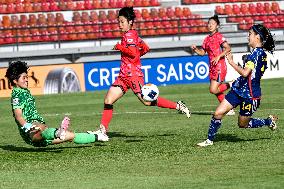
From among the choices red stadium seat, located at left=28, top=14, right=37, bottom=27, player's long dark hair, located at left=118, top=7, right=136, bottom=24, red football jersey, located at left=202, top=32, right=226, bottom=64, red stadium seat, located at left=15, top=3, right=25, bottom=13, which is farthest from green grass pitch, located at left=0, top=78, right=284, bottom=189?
red stadium seat, located at left=15, top=3, right=25, bottom=13

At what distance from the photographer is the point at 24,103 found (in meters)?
13.0

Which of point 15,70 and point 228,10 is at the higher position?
point 228,10

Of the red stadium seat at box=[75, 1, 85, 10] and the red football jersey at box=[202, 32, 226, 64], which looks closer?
the red football jersey at box=[202, 32, 226, 64]

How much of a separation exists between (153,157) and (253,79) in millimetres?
2144

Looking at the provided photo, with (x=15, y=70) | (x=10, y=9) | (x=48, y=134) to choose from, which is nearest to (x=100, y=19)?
(x=10, y=9)

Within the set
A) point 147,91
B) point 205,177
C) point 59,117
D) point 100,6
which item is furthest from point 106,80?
point 205,177

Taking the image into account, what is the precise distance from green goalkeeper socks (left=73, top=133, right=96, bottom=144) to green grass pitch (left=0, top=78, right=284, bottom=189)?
0.60ft

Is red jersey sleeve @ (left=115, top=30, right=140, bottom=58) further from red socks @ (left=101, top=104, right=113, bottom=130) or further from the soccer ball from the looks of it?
red socks @ (left=101, top=104, right=113, bottom=130)

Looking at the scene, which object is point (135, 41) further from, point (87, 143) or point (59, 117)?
point (59, 117)

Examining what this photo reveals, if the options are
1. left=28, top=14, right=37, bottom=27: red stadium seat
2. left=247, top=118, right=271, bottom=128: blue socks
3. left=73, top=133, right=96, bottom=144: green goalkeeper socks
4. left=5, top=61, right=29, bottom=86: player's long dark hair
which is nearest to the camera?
left=5, top=61, right=29, bottom=86: player's long dark hair

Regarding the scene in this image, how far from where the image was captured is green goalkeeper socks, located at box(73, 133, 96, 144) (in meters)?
13.2

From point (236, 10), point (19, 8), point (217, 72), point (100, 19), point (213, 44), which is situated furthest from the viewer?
point (236, 10)

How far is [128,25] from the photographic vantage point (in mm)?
15156

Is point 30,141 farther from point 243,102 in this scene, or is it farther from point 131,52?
point 243,102
